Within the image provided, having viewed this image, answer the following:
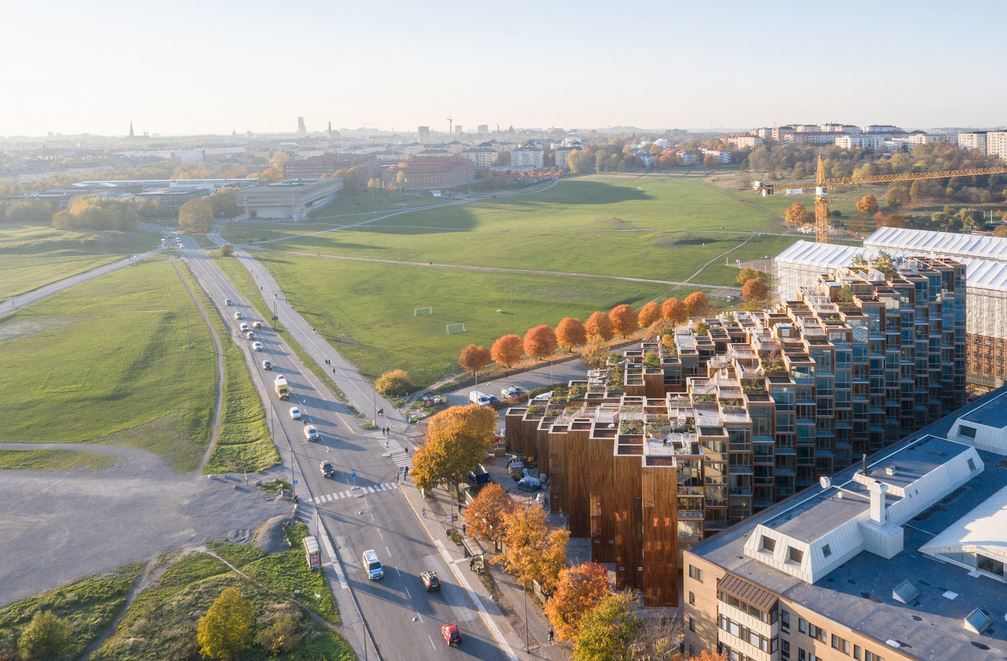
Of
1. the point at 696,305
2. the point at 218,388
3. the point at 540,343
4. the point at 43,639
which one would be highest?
the point at 696,305

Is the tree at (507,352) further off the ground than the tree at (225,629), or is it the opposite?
the tree at (507,352)

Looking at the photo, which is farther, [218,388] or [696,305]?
[696,305]

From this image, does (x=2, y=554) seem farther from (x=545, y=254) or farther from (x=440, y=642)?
(x=545, y=254)

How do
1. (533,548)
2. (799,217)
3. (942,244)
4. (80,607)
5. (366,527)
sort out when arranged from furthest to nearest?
1. (799,217)
2. (942,244)
3. (366,527)
4. (80,607)
5. (533,548)

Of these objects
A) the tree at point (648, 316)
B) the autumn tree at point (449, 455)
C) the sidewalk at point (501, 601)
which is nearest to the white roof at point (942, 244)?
the tree at point (648, 316)

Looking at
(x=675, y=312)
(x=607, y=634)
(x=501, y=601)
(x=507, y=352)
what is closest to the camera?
(x=607, y=634)

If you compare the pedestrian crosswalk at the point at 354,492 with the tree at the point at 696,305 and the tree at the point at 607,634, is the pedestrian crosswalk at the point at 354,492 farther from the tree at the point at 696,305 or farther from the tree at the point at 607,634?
the tree at the point at 696,305

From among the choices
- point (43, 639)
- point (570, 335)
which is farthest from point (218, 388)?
point (43, 639)

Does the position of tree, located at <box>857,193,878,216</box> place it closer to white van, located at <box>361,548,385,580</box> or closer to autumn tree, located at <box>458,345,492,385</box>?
autumn tree, located at <box>458,345,492,385</box>

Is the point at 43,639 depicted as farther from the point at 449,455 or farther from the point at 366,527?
the point at 449,455
